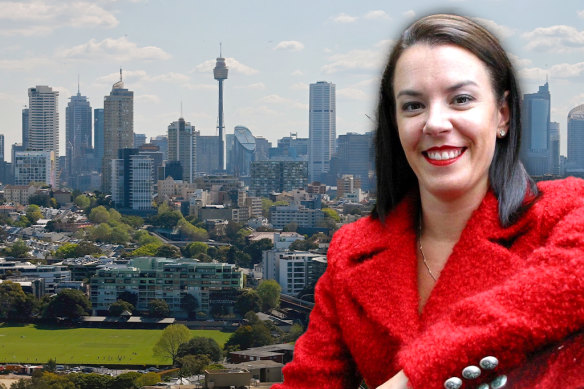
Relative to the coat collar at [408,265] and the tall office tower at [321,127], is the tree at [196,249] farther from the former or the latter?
the coat collar at [408,265]

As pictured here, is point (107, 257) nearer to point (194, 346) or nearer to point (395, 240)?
point (194, 346)

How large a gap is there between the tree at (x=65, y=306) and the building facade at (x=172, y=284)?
2.87 feet

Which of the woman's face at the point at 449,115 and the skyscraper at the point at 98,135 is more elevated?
the skyscraper at the point at 98,135

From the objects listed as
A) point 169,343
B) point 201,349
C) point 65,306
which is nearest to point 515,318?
point 201,349

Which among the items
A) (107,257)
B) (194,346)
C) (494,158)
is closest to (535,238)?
(494,158)

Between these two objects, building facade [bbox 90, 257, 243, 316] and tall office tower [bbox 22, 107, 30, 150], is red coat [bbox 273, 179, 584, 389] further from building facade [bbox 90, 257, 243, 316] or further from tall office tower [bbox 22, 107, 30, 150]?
tall office tower [bbox 22, 107, 30, 150]

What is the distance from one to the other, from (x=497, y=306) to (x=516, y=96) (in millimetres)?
139

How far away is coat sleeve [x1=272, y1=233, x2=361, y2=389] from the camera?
517 millimetres

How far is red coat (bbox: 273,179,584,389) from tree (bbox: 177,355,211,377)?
12.8 m

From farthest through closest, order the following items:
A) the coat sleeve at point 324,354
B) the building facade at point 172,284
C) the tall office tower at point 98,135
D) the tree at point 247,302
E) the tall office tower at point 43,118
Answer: the tall office tower at point 98,135 < the tall office tower at point 43,118 < the building facade at point 172,284 < the tree at point 247,302 < the coat sleeve at point 324,354

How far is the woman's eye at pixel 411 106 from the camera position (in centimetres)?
47

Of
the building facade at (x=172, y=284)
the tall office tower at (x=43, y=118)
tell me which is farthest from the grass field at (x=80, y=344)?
the tall office tower at (x=43, y=118)

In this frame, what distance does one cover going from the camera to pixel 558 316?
38cm

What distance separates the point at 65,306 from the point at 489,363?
18.0 metres
